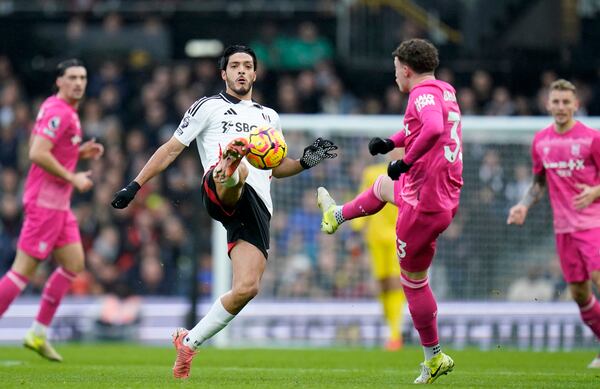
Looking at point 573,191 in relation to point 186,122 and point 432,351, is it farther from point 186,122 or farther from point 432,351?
point 186,122

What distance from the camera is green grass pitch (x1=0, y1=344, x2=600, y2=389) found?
8.82 metres

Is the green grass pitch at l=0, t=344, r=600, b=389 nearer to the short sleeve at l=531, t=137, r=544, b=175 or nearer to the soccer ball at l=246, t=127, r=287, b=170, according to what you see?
the soccer ball at l=246, t=127, r=287, b=170

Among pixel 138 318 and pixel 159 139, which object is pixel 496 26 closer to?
pixel 159 139

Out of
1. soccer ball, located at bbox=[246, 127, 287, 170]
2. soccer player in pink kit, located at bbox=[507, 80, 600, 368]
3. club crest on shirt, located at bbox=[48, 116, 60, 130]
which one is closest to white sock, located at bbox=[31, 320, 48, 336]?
club crest on shirt, located at bbox=[48, 116, 60, 130]

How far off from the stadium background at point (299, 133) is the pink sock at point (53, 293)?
381cm

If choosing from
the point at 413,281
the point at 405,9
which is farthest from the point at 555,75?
the point at 413,281

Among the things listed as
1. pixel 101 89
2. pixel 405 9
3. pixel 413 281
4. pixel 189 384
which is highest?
pixel 405 9

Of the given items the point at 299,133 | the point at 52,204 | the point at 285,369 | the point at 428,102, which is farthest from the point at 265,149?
the point at 299,133

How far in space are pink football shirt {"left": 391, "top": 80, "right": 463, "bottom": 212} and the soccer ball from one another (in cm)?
94

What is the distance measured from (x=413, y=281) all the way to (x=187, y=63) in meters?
12.5

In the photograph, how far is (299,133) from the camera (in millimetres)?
16188

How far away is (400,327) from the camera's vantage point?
48.1 ft

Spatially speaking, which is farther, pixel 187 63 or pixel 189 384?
pixel 187 63

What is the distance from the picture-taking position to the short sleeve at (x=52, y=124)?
11.4 m
